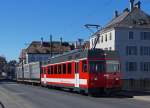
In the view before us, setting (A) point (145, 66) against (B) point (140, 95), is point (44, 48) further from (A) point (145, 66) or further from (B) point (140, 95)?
(B) point (140, 95)

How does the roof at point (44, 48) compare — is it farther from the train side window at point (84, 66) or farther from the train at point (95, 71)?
the train side window at point (84, 66)

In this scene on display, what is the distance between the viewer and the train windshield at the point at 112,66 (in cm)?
3408

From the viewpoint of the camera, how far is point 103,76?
33.7 meters

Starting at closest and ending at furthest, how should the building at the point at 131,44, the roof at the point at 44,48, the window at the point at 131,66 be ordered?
the window at the point at 131,66
the building at the point at 131,44
the roof at the point at 44,48

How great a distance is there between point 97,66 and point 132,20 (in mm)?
55999

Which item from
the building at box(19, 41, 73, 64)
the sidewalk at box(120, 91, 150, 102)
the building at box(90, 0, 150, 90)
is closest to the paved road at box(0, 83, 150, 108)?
the sidewalk at box(120, 91, 150, 102)

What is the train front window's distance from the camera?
33.7 metres

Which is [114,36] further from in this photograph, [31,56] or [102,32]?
[31,56]

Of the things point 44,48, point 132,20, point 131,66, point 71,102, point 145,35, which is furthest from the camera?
point 44,48

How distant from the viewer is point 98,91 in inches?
1336

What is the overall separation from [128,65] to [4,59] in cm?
11641

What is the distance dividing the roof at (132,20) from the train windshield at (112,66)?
50565 millimetres

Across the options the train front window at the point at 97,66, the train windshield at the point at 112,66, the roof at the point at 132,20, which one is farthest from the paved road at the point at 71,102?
the roof at the point at 132,20

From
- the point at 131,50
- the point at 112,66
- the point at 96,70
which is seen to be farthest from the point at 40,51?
the point at 96,70
